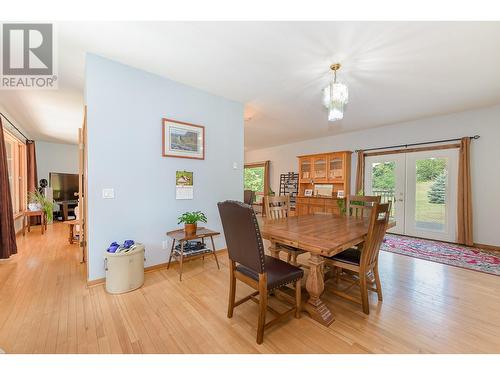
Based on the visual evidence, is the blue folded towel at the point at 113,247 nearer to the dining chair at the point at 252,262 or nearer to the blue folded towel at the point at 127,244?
the blue folded towel at the point at 127,244

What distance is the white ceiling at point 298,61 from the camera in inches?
73.5

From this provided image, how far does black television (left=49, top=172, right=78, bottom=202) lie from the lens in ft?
20.2

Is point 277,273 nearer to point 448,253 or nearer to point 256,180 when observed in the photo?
point 448,253

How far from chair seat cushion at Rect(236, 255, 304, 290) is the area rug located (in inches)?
110

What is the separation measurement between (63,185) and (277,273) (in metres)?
7.56

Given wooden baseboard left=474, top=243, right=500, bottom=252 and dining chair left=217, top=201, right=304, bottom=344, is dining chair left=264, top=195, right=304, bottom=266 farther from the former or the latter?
wooden baseboard left=474, top=243, right=500, bottom=252

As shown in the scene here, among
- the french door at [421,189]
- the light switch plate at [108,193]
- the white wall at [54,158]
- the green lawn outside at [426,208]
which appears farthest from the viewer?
the white wall at [54,158]

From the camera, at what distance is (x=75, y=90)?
3088mm

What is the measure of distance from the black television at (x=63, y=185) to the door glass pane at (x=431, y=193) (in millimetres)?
9250

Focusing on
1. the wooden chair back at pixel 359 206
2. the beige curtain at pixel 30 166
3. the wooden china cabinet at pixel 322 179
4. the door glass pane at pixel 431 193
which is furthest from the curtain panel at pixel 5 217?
the door glass pane at pixel 431 193

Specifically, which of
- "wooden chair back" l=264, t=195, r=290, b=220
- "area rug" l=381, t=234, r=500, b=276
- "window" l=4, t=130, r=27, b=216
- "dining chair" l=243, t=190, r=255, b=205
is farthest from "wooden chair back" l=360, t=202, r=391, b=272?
"window" l=4, t=130, r=27, b=216
